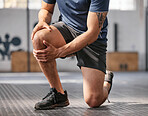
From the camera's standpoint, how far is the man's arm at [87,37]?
6.24ft

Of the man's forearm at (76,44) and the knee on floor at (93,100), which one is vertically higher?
the man's forearm at (76,44)

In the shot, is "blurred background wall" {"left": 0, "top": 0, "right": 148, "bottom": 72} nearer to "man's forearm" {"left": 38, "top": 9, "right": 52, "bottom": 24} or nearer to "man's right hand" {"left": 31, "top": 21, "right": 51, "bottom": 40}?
"man's forearm" {"left": 38, "top": 9, "right": 52, "bottom": 24}

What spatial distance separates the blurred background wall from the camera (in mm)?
9758

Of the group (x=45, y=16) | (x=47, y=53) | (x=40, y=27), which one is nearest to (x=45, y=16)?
(x=45, y=16)

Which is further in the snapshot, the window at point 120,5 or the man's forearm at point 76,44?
the window at point 120,5

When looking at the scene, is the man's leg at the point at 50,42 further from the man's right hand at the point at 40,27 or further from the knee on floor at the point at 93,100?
the knee on floor at the point at 93,100

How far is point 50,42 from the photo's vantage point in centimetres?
195

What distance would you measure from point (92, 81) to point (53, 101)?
1.07 ft

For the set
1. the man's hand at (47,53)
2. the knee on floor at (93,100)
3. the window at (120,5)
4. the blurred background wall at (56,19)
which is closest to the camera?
the man's hand at (47,53)

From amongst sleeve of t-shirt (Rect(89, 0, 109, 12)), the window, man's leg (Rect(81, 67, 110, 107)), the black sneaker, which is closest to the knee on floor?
man's leg (Rect(81, 67, 110, 107))

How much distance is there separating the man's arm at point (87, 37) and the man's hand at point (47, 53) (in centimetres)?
4

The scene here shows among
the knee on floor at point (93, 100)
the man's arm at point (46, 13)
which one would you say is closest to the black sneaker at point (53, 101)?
the knee on floor at point (93, 100)

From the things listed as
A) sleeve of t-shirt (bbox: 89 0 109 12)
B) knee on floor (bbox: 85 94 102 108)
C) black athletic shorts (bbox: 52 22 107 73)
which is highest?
sleeve of t-shirt (bbox: 89 0 109 12)

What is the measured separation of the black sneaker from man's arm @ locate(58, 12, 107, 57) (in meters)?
0.33
